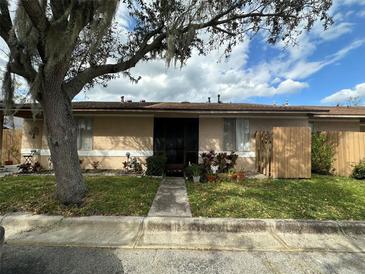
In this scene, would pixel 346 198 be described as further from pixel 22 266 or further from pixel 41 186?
pixel 41 186

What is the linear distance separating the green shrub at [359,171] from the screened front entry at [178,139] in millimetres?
6139

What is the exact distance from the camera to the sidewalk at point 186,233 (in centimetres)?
471

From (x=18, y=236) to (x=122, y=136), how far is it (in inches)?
284

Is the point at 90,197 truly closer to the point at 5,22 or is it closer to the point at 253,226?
the point at 253,226

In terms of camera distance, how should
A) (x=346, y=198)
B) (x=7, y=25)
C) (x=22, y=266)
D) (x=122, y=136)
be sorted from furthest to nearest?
(x=122, y=136), (x=346, y=198), (x=7, y=25), (x=22, y=266)

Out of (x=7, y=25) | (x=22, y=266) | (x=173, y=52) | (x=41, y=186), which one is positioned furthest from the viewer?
(x=41, y=186)

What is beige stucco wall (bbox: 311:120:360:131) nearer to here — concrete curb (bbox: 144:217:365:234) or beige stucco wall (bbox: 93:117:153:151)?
beige stucco wall (bbox: 93:117:153:151)

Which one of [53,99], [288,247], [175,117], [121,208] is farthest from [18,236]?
[175,117]

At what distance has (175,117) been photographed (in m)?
12.4

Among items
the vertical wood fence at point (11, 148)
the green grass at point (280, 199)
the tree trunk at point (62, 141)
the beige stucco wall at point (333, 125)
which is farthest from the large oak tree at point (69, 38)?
the vertical wood fence at point (11, 148)

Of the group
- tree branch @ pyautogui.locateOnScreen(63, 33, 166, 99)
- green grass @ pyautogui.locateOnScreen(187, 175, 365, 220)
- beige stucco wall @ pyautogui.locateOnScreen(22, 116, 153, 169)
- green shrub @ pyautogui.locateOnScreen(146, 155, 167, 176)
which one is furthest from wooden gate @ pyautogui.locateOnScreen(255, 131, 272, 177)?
tree branch @ pyautogui.locateOnScreen(63, 33, 166, 99)

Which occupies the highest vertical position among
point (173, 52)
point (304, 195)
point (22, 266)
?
point (173, 52)

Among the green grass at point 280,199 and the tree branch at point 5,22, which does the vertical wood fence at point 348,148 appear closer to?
the green grass at point 280,199

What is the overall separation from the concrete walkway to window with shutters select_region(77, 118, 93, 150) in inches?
171
